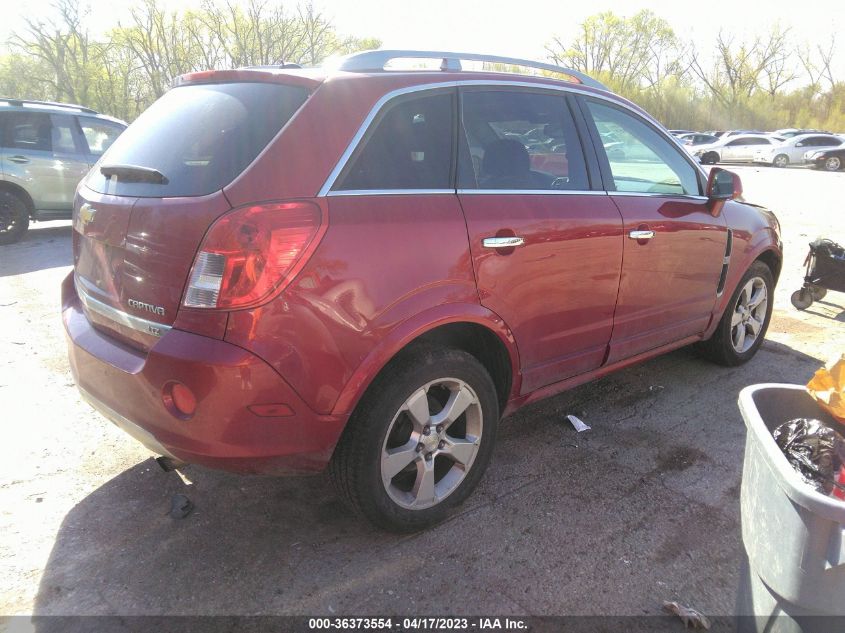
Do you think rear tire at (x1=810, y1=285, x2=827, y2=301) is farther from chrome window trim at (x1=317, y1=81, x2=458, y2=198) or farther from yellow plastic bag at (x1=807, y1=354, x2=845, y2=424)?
chrome window trim at (x1=317, y1=81, x2=458, y2=198)

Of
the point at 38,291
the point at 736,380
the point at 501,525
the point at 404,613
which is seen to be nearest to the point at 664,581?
the point at 501,525

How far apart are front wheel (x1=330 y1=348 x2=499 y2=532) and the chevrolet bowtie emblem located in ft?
4.47

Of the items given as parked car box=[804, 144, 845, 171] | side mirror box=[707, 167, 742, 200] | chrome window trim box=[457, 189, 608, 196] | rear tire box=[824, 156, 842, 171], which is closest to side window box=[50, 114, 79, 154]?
chrome window trim box=[457, 189, 608, 196]

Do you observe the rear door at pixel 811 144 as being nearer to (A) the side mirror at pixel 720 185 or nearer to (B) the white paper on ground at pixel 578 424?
(A) the side mirror at pixel 720 185

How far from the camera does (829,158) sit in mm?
28547

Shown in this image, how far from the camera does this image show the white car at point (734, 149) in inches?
1261

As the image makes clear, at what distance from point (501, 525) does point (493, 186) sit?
1.51 m

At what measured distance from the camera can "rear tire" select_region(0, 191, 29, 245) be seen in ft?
29.7

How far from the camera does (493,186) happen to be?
112 inches

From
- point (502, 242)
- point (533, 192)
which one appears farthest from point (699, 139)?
point (502, 242)

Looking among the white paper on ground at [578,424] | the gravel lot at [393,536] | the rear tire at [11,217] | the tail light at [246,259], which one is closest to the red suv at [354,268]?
the tail light at [246,259]

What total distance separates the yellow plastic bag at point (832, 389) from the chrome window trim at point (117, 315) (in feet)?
7.13

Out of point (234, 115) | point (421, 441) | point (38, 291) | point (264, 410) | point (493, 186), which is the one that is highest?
point (234, 115)

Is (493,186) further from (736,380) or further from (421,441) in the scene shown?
(736,380)
